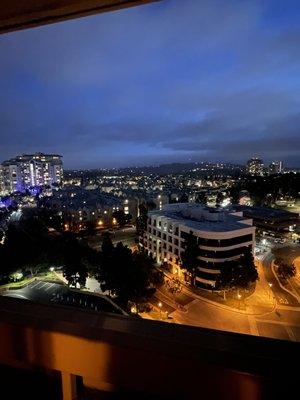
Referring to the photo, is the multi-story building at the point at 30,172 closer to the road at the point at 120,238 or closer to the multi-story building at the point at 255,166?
the road at the point at 120,238

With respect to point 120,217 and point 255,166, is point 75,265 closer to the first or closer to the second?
point 120,217

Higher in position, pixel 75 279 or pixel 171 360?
pixel 171 360

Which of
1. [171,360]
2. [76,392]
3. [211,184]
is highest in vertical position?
[171,360]

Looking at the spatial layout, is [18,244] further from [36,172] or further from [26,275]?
[36,172]

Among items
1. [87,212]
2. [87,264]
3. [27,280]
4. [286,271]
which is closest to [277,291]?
[286,271]

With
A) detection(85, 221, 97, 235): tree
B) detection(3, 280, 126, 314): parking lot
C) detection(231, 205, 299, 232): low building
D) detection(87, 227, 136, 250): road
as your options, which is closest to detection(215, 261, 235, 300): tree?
detection(3, 280, 126, 314): parking lot

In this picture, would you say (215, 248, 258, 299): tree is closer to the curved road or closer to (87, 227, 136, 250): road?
the curved road

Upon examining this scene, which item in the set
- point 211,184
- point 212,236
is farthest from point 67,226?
point 211,184
